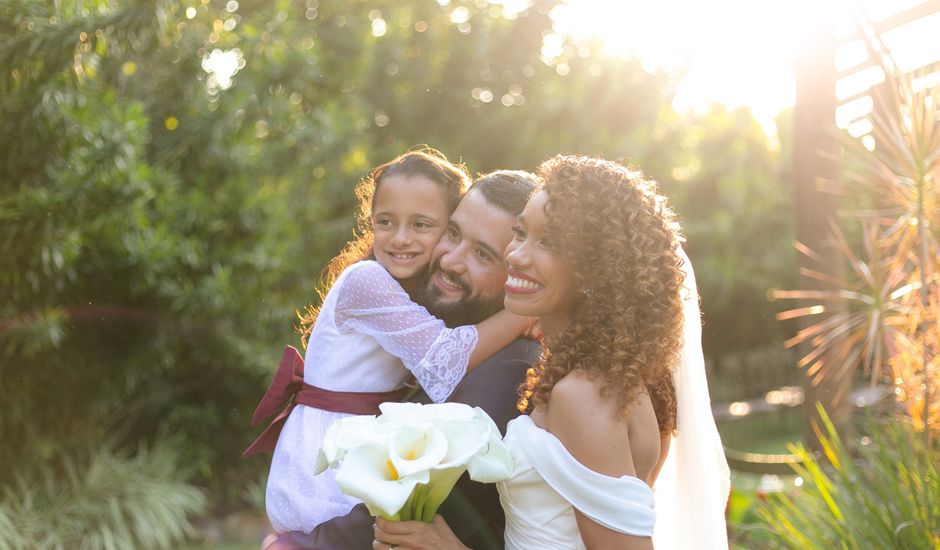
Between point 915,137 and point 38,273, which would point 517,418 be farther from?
point 38,273

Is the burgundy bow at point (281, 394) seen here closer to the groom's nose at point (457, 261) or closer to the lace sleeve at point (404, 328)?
the lace sleeve at point (404, 328)

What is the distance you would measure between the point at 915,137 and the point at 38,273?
6.45 metres

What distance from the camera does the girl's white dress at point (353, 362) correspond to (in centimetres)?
335

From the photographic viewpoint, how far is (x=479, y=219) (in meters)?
3.48

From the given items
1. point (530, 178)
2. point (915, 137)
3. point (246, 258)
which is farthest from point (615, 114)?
point (530, 178)

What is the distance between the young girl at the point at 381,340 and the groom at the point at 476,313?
3.1 inches

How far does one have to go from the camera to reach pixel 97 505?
27.5 ft

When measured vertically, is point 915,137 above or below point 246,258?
above

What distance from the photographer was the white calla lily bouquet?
99.3 inches

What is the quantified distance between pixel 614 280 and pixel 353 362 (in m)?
1.18

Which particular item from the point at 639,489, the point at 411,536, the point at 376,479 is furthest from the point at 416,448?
the point at 639,489

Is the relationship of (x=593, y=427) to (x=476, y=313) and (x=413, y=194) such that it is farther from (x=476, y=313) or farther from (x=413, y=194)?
(x=413, y=194)

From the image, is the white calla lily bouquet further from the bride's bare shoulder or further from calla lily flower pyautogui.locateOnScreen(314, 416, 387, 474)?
the bride's bare shoulder

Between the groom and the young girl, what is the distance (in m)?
0.08
